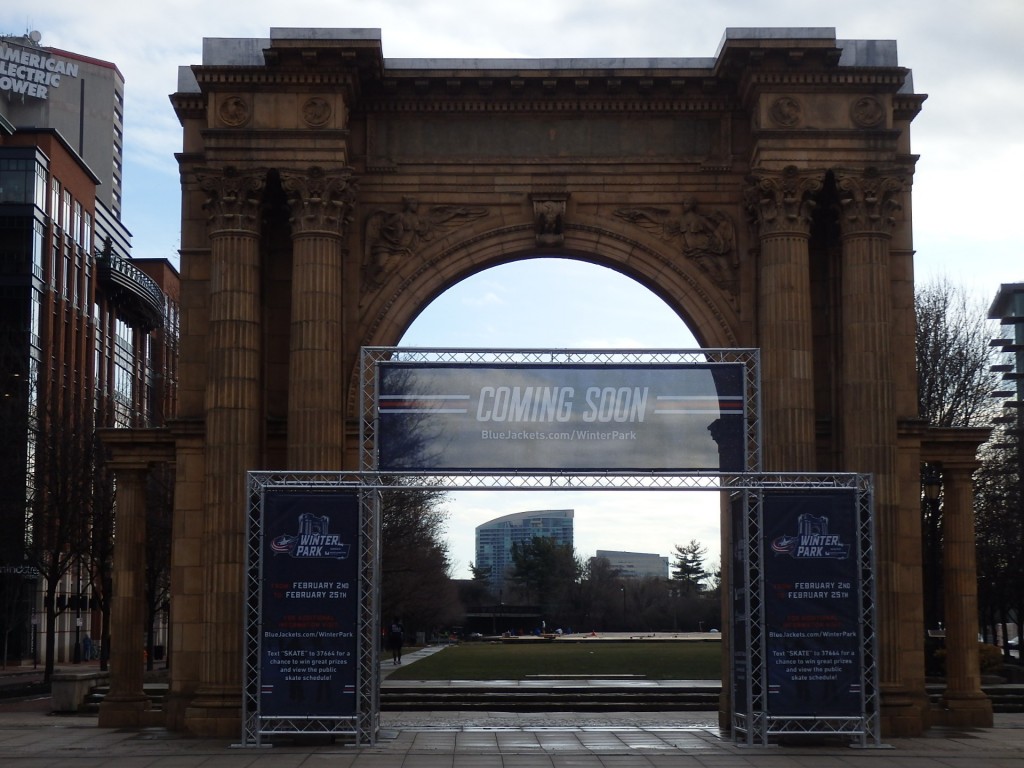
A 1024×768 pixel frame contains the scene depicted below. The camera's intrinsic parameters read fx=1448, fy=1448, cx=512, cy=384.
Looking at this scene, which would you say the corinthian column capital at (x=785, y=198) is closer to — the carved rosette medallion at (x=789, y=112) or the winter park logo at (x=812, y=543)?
the carved rosette medallion at (x=789, y=112)

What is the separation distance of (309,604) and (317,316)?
5205 millimetres

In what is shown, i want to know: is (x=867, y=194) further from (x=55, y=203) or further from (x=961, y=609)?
(x=55, y=203)

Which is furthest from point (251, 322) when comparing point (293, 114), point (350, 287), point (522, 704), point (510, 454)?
point (522, 704)

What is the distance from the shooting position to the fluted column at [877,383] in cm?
2320

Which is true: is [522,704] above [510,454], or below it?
below

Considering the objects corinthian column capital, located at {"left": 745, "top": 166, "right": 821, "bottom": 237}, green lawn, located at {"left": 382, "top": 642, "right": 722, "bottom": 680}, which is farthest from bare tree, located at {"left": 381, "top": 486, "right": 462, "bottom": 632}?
corinthian column capital, located at {"left": 745, "top": 166, "right": 821, "bottom": 237}

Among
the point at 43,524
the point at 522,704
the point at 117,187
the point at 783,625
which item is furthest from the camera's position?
the point at 117,187

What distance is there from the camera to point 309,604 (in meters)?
21.3

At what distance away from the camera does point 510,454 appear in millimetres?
21656

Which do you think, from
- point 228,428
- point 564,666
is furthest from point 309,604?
point 564,666

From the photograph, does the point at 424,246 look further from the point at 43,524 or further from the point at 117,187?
the point at 117,187

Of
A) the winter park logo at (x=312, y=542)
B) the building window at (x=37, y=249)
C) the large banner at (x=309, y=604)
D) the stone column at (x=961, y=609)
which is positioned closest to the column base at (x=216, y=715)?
the large banner at (x=309, y=604)

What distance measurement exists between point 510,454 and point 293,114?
728 cm

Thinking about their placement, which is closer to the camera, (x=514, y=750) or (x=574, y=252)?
(x=514, y=750)
